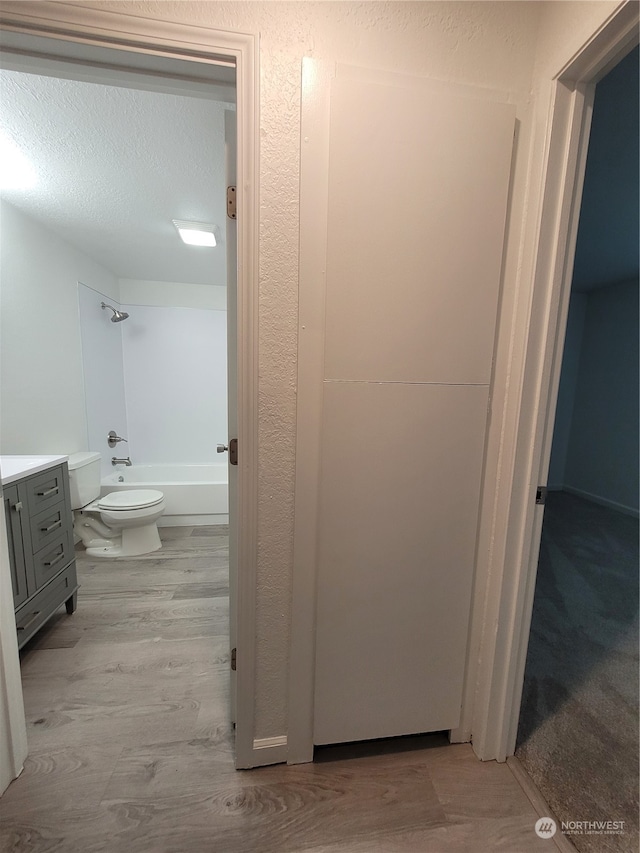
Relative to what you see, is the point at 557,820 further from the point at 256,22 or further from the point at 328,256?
the point at 256,22

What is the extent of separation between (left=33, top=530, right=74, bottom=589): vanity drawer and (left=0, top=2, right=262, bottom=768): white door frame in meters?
1.27

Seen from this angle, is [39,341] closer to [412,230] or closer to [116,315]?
[116,315]

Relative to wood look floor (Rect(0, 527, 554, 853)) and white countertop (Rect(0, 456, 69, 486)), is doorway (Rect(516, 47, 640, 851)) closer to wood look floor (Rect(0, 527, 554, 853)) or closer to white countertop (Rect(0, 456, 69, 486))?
wood look floor (Rect(0, 527, 554, 853))

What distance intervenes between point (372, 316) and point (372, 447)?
40cm

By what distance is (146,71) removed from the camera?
93cm

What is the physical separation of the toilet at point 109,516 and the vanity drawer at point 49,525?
73 centimetres

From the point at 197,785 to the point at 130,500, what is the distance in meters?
2.06

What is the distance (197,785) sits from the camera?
110 centimetres

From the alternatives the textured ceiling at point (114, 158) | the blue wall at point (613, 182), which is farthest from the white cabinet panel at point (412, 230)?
the blue wall at point (613, 182)

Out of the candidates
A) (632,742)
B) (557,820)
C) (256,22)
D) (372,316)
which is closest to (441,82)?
(256,22)

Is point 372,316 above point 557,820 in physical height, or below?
above

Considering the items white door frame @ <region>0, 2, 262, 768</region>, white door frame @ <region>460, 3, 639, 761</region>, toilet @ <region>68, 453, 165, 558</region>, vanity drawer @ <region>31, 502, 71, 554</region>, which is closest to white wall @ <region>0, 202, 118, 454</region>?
toilet @ <region>68, 453, 165, 558</region>

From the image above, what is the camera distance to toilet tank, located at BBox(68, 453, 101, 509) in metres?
2.55

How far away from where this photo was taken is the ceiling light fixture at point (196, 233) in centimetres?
230
